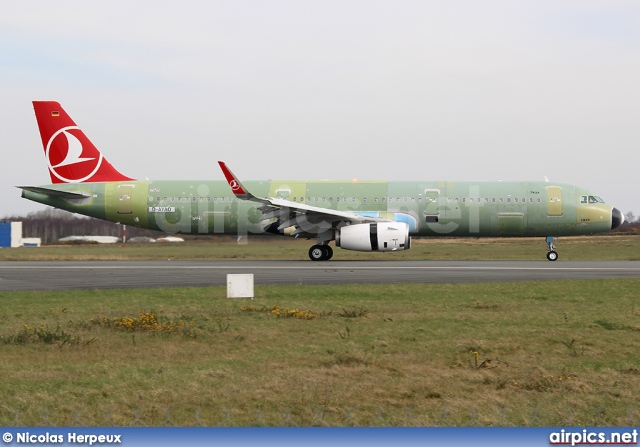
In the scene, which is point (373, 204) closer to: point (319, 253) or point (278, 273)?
point (319, 253)

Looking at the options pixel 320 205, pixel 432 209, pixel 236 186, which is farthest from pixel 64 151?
pixel 432 209

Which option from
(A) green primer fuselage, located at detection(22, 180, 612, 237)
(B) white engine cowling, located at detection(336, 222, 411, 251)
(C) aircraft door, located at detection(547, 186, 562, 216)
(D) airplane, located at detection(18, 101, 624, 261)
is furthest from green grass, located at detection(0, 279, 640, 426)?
(C) aircraft door, located at detection(547, 186, 562, 216)

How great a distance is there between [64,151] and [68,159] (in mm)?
445

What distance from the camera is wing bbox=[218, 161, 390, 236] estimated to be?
107ft

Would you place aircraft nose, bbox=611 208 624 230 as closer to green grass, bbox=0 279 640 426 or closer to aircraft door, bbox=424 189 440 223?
aircraft door, bbox=424 189 440 223

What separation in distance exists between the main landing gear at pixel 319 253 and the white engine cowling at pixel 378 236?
8.64 feet

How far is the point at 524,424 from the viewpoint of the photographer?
26.1ft

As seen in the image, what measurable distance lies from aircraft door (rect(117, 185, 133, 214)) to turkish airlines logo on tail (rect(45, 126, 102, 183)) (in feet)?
7.00

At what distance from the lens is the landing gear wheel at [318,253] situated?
114 ft

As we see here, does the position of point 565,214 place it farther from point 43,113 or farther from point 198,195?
point 43,113

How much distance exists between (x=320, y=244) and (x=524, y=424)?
88.8 feet

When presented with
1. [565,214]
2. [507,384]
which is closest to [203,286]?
[507,384]

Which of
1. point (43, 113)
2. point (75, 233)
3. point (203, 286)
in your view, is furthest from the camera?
point (75, 233)

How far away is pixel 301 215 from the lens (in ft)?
110
